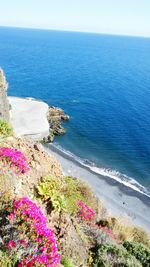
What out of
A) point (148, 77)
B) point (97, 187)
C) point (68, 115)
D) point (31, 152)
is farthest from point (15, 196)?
point (148, 77)

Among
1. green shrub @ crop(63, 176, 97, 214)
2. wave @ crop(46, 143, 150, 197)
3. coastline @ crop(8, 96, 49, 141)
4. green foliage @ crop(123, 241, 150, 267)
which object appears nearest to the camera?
green foliage @ crop(123, 241, 150, 267)

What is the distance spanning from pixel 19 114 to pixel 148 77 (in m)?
94.8

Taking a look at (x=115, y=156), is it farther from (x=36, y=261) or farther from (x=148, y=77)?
(x=148, y=77)

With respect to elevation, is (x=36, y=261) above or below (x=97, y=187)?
above

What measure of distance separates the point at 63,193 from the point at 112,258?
591 cm

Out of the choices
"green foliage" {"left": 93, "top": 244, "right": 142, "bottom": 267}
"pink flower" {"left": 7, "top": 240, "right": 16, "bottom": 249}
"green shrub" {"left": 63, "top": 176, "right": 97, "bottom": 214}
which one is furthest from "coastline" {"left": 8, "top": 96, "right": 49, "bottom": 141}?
"pink flower" {"left": 7, "top": 240, "right": 16, "bottom": 249}

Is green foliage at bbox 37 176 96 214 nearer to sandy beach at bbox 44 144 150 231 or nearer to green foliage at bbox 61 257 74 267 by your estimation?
green foliage at bbox 61 257 74 267

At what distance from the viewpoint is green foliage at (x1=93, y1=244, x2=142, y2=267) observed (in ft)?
49.0

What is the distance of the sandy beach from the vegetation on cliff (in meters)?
25.4

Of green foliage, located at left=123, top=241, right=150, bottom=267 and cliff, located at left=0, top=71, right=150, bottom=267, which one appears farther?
green foliage, located at left=123, top=241, right=150, bottom=267

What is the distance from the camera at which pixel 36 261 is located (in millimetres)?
11328

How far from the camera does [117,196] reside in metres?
52.2

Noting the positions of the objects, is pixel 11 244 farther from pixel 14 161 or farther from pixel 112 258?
pixel 112 258

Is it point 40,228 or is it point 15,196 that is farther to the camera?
point 15,196
